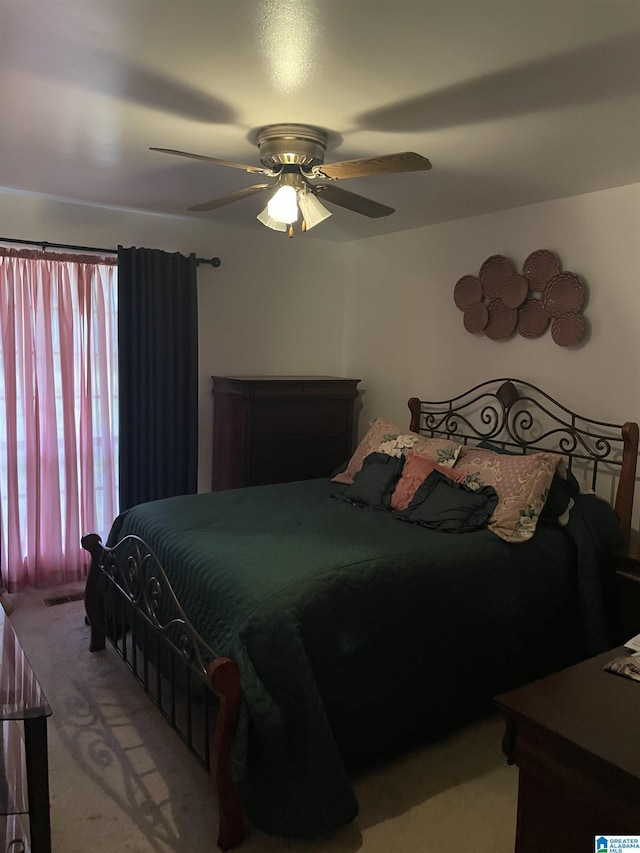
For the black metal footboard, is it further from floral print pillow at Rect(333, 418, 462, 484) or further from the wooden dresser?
floral print pillow at Rect(333, 418, 462, 484)

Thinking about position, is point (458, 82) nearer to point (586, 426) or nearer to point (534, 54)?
point (534, 54)

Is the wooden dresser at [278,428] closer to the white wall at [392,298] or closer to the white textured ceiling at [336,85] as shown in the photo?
the white wall at [392,298]

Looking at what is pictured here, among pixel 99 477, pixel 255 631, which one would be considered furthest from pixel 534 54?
pixel 99 477

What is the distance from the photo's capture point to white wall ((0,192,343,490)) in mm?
3773

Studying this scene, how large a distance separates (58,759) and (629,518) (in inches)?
107

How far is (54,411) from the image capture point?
12.4 ft

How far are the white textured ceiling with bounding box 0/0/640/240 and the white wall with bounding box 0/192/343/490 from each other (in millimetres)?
626

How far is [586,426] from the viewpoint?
10.9 ft

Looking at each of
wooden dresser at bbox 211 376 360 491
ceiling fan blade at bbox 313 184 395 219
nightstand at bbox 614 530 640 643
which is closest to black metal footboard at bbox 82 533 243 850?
wooden dresser at bbox 211 376 360 491

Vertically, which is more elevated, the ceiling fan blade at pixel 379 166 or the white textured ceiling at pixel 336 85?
the white textured ceiling at pixel 336 85

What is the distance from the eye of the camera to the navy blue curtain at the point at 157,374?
3916mm

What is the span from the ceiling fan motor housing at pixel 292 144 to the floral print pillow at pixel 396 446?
1634 millimetres

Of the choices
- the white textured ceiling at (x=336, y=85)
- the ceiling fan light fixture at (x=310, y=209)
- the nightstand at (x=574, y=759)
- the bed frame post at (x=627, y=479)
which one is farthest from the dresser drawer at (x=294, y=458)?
the nightstand at (x=574, y=759)

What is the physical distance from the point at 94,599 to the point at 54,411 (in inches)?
49.1
